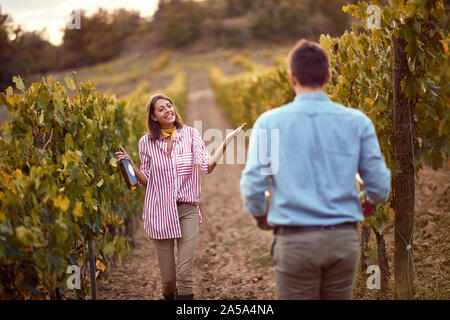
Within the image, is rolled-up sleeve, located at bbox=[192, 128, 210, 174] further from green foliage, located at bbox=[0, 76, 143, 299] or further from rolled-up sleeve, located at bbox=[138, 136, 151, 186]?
green foliage, located at bbox=[0, 76, 143, 299]

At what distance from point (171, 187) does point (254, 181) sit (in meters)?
1.44

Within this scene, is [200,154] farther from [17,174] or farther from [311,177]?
[311,177]

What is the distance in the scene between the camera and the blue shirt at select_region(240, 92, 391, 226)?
83.7 inches

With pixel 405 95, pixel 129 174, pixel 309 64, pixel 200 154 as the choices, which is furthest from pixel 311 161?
pixel 129 174

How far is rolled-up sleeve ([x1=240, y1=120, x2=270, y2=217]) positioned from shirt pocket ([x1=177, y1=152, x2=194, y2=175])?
1.35 m

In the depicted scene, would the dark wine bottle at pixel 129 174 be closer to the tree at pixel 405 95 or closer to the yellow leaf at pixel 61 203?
the yellow leaf at pixel 61 203

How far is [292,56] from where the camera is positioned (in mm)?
2217

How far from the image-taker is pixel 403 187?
347 centimetres

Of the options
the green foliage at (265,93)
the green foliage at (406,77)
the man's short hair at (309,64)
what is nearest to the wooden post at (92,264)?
the green foliage at (406,77)

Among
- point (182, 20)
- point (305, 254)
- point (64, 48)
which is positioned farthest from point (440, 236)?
point (182, 20)

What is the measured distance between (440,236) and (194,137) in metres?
2.99

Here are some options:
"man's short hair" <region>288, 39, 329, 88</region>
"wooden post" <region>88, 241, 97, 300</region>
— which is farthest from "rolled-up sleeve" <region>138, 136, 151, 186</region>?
"man's short hair" <region>288, 39, 329, 88</region>

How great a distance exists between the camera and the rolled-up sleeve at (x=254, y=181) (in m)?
2.15
